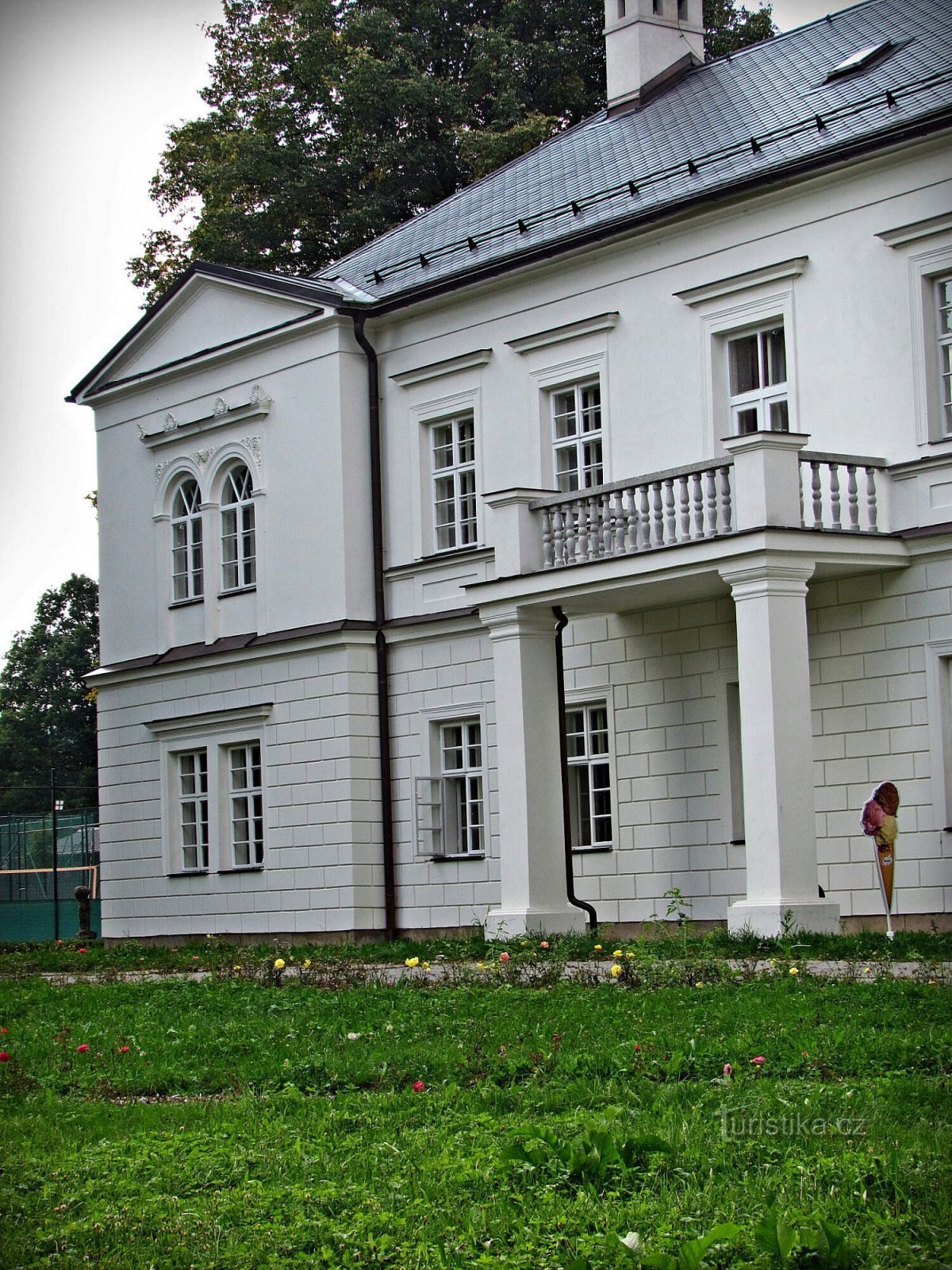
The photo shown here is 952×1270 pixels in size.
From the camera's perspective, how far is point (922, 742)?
724 inches

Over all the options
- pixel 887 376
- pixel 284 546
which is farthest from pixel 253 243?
pixel 887 376

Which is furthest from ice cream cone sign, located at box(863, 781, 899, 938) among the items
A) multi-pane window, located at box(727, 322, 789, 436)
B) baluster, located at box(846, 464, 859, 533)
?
multi-pane window, located at box(727, 322, 789, 436)

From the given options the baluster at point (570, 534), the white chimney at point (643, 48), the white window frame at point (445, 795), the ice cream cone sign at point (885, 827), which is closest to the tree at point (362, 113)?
the white chimney at point (643, 48)

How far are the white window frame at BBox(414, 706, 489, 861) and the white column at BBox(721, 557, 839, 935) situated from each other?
6.55 meters

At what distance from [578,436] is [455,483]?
2.34 metres

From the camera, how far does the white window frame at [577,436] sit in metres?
22.5

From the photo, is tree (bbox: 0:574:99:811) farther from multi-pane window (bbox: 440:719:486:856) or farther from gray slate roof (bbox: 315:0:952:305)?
multi-pane window (bbox: 440:719:486:856)

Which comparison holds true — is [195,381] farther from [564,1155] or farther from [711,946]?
[564,1155]

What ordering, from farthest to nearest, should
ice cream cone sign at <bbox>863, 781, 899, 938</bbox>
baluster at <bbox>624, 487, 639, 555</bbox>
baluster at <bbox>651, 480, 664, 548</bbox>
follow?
1. baluster at <bbox>624, 487, 639, 555</bbox>
2. baluster at <bbox>651, 480, 664, 548</bbox>
3. ice cream cone sign at <bbox>863, 781, 899, 938</bbox>

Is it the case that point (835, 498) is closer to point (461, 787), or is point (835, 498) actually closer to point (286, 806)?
point (461, 787)

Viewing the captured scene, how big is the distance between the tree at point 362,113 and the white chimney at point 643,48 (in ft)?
29.7

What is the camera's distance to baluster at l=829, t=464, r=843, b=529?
18.3 meters

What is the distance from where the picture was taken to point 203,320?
90.5 feet

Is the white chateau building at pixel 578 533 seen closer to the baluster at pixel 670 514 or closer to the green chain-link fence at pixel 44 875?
the baluster at pixel 670 514
